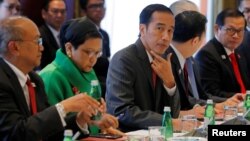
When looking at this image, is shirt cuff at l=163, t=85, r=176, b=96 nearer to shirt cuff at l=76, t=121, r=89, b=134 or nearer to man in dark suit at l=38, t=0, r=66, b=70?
shirt cuff at l=76, t=121, r=89, b=134

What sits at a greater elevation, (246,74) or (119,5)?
(119,5)

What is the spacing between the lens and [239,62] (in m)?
4.91

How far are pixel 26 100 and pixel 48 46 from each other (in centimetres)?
215

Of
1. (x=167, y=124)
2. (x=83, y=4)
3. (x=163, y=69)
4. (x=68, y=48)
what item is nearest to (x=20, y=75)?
(x=68, y=48)

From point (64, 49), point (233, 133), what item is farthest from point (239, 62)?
point (233, 133)

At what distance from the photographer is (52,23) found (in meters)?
5.05

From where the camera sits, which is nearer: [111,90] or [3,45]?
[3,45]

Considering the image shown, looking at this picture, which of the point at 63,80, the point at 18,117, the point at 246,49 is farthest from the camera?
the point at 246,49

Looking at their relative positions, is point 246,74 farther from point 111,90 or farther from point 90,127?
point 90,127

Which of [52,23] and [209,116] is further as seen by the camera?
[52,23]

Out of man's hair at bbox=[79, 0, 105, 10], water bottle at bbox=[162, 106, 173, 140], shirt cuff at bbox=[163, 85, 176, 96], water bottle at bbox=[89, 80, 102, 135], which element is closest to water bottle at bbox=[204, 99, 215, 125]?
water bottle at bbox=[162, 106, 173, 140]

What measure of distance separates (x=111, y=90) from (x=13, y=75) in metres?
0.85

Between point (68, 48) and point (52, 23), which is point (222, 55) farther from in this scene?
point (68, 48)

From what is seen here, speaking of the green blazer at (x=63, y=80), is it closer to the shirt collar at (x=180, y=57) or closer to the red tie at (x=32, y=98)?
the red tie at (x=32, y=98)
